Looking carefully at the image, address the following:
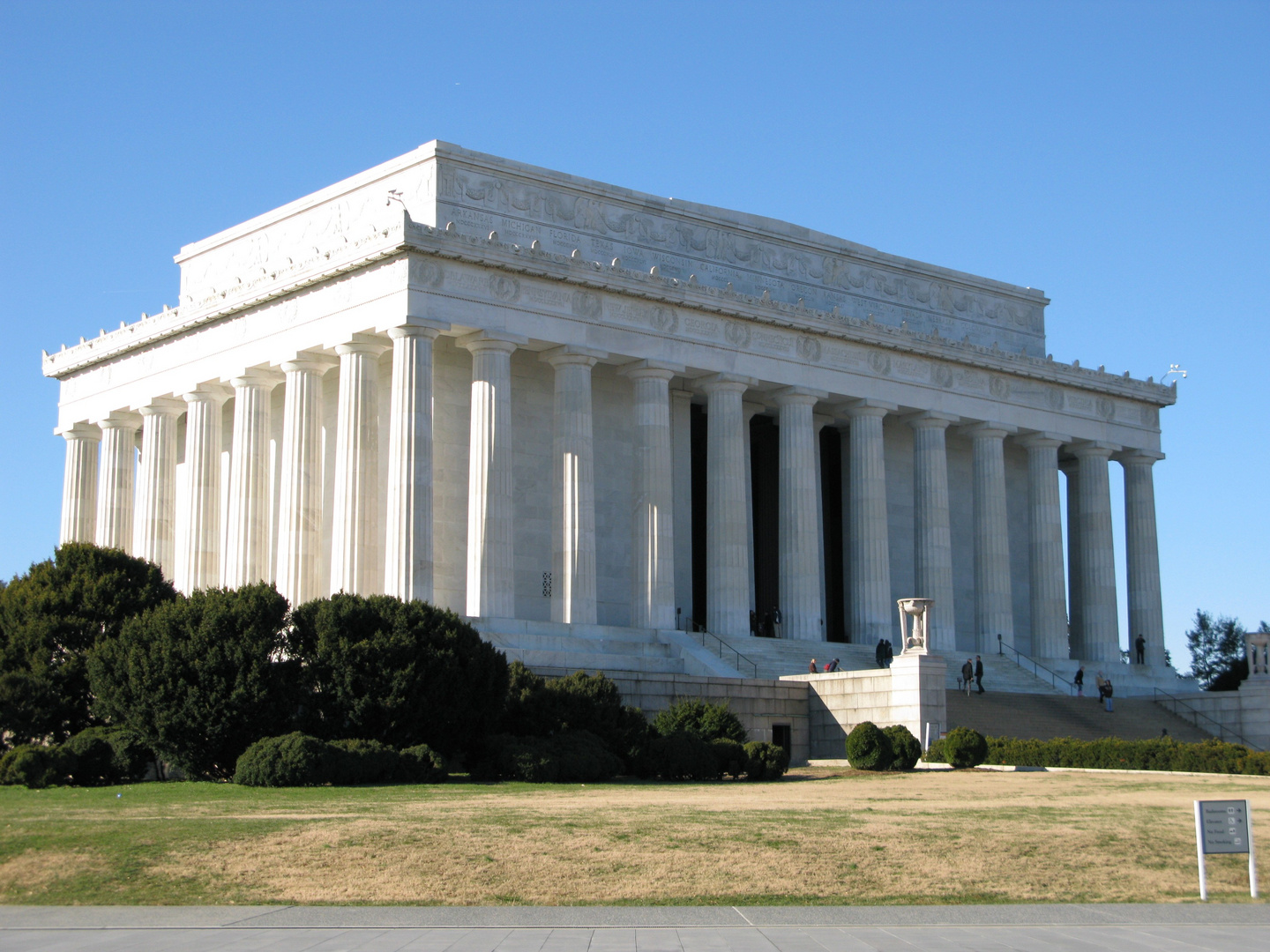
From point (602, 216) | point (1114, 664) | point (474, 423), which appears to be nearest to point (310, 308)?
point (474, 423)

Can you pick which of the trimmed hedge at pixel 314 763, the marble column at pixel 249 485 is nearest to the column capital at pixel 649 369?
the marble column at pixel 249 485

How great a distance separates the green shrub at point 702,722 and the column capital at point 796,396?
20326mm

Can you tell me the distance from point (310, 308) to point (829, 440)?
2448cm

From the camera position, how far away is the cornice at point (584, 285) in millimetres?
53531

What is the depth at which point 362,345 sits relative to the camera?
55031 millimetres

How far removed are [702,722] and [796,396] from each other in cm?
2148

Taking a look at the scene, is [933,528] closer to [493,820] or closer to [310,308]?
[310,308]

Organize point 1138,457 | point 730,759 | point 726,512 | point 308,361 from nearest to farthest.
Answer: point 730,759
point 308,361
point 726,512
point 1138,457

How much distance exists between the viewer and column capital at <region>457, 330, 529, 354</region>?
179 feet

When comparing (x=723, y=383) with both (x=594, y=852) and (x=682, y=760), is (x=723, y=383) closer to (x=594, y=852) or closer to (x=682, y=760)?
(x=682, y=760)

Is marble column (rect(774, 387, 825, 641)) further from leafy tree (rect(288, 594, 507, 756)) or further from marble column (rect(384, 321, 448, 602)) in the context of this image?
leafy tree (rect(288, 594, 507, 756))

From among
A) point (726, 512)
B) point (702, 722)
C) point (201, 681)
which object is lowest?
point (702, 722)

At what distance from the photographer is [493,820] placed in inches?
1072

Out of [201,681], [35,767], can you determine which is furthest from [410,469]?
[35,767]
